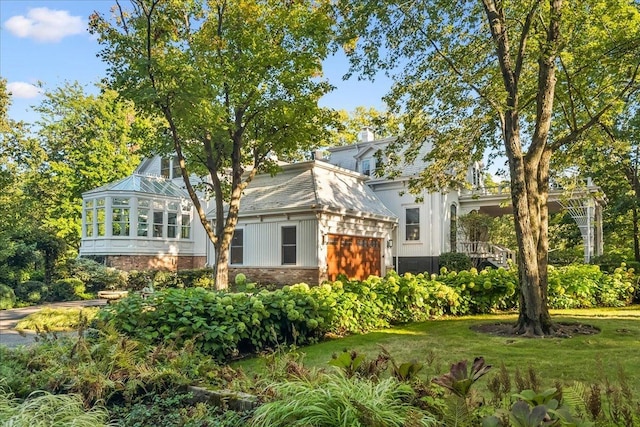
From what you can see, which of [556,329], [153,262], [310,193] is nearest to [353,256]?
[310,193]

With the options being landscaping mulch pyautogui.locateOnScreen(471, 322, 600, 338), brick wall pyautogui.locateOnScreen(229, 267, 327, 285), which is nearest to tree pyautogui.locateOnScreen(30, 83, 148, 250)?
Result: brick wall pyautogui.locateOnScreen(229, 267, 327, 285)

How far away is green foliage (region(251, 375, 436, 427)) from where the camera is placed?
2.72 m

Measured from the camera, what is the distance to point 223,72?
537 inches

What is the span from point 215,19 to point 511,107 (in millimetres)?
9879

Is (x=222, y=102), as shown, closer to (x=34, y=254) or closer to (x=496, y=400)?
(x=34, y=254)

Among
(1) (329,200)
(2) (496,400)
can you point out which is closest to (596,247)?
(1) (329,200)

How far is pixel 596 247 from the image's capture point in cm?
2052

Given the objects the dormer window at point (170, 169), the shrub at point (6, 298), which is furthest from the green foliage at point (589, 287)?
the dormer window at point (170, 169)

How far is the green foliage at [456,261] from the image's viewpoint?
2033 centimetres

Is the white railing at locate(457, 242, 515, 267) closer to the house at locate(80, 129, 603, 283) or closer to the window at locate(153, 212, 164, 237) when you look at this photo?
the house at locate(80, 129, 603, 283)

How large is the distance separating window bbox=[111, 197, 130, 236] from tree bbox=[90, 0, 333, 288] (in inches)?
283

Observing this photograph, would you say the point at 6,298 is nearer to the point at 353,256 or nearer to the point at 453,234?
the point at 353,256

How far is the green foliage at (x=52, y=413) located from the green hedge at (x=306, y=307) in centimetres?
169

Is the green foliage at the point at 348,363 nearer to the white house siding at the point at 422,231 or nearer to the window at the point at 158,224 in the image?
the white house siding at the point at 422,231
